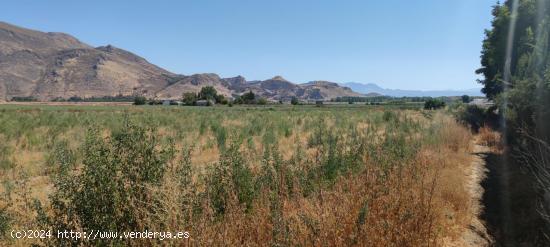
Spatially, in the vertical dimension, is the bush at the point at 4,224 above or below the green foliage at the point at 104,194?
below

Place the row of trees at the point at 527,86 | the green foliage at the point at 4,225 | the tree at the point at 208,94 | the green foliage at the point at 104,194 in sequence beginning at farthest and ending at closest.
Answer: the tree at the point at 208,94, the row of trees at the point at 527,86, the green foliage at the point at 4,225, the green foliage at the point at 104,194

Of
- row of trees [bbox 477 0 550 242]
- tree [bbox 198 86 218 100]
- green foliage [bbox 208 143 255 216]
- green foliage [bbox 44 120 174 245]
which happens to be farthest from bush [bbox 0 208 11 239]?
tree [bbox 198 86 218 100]

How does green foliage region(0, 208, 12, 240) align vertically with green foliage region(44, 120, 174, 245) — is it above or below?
below

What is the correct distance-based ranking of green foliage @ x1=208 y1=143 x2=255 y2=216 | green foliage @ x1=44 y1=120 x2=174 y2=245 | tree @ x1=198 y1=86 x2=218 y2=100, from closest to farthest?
green foliage @ x1=44 y1=120 x2=174 y2=245, green foliage @ x1=208 y1=143 x2=255 y2=216, tree @ x1=198 y1=86 x2=218 y2=100

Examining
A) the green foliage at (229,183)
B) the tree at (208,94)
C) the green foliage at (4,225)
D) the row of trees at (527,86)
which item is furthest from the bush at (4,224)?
the tree at (208,94)

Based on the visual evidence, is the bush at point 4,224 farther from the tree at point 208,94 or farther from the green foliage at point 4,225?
the tree at point 208,94

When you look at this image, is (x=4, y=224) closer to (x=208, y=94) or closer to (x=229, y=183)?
(x=229, y=183)

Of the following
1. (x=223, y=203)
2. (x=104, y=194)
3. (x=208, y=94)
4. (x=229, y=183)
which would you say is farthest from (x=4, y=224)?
(x=208, y=94)

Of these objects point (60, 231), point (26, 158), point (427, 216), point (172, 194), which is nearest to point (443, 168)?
point (427, 216)

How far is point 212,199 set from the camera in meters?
5.16

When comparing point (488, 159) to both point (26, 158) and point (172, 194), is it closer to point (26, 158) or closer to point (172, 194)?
point (172, 194)

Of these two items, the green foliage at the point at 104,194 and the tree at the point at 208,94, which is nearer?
the green foliage at the point at 104,194

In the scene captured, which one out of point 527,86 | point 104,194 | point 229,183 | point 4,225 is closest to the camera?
point 104,194

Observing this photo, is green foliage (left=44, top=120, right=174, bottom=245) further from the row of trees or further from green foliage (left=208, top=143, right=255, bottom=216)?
the row of trees
